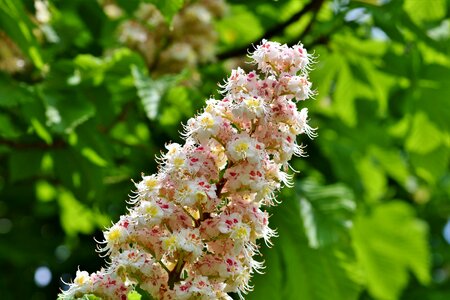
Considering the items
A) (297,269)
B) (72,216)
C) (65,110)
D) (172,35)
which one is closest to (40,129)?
(65,110)

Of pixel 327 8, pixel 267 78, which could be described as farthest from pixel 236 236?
pixel 327 8

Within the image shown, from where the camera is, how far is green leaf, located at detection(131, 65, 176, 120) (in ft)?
10.6

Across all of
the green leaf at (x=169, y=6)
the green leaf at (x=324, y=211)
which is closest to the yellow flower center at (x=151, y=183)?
the green leaf at (x=169, y=6)

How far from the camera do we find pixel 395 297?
4293 millimetres

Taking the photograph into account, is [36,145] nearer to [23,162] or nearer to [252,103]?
[23,162]

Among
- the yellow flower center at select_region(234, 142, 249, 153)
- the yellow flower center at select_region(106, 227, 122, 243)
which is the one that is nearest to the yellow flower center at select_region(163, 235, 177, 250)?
the yellow flower center at select_region(106, 227, 122, 243)

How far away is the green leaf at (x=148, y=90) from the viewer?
3.22m

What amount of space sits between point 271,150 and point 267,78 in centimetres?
18

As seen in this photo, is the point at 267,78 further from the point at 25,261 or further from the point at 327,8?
the point at 25,261

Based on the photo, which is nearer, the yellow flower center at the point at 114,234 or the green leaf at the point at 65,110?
the yellow flower center at the point at 114,234

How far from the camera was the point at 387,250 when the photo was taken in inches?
168

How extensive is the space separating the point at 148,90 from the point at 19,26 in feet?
1.85


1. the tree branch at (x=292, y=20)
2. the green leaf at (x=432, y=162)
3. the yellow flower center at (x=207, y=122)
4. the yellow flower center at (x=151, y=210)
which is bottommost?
the green leaf at (x=432, y=162)

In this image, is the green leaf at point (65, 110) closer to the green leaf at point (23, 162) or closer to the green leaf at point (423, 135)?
the green leaf at point (23, 162)
